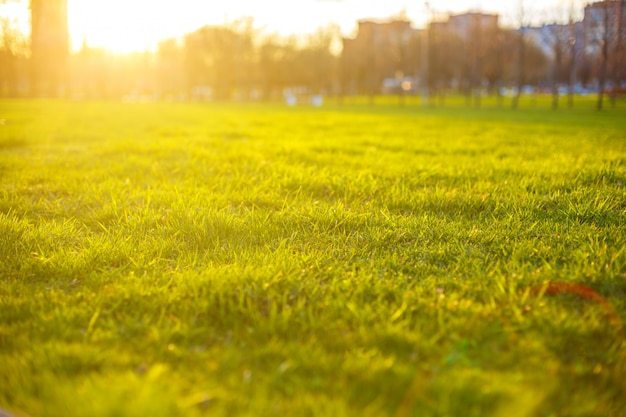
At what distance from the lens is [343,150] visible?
10.3 metres

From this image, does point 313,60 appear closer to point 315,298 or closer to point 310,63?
point 310,63

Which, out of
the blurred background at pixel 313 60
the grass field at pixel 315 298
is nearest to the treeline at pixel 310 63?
the blurred background at pixel 313 60

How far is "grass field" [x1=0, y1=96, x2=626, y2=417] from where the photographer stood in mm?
2258

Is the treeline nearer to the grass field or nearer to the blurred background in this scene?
the blurred background

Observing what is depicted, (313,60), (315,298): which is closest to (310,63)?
(313,60)

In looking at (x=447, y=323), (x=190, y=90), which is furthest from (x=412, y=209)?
(x=190, y=90)

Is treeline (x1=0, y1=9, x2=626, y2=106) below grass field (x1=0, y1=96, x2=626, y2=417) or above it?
above

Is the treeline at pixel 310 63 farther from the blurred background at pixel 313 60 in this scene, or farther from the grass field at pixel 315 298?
the grass field at pixel 315 298

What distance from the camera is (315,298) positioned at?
321 cm

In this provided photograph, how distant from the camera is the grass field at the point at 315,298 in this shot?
88.9 inches

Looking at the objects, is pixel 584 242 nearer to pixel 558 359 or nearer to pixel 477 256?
pixel 477 256

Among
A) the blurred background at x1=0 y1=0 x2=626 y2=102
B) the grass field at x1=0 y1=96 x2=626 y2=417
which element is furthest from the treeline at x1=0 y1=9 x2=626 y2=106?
the grass field at x1=0 y1=96 x2=626 y2=417

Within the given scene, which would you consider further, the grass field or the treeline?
the treeline

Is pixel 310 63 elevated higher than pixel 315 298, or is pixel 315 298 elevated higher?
pixel 310 63
